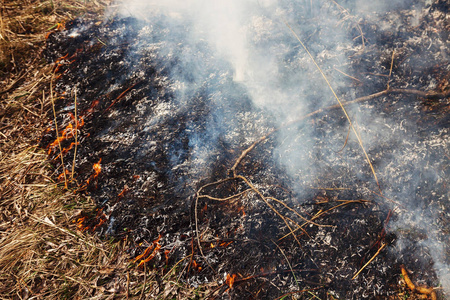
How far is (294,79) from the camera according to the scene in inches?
89.9

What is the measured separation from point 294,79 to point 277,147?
79 cm

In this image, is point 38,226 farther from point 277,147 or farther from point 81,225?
point 277,147

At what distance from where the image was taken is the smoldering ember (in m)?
1.66

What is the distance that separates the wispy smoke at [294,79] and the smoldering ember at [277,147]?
0.04 feet

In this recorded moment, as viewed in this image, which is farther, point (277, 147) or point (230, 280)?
point (277, 147)

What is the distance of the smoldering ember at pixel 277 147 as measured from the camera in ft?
5.46

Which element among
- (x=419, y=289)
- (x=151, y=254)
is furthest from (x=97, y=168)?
(x=419, y=289)

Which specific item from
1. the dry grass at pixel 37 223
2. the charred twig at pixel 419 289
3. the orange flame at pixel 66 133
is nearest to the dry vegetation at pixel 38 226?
the dry grass at pixel 37 223

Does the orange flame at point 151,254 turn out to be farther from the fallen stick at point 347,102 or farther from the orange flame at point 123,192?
the fallen stick at point 347,102

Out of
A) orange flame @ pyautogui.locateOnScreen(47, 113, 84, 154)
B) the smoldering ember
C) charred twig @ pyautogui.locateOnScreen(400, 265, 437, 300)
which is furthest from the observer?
orange flame @ pyautogui.locateOnScreen(47, 113, 84, 154)

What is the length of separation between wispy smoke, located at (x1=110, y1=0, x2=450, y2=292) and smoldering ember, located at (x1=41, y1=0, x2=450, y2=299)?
0.04 ft

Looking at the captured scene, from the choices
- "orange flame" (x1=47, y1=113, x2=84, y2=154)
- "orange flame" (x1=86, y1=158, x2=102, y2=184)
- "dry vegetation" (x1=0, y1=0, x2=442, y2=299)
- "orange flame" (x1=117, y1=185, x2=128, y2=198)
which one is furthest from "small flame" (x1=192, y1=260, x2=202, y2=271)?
"orange flame" (x1=47, y1=113, x2=84, y2=154)

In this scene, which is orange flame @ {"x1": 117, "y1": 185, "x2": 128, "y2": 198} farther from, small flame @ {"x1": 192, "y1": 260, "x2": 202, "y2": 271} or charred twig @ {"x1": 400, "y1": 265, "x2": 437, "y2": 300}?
charred twig @ {"x1": 400, "y1": 265, "x2": 437, "y2": 300}

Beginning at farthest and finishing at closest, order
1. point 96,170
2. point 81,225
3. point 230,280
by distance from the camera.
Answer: point 96,170 → point 81,225 → point 230,280
